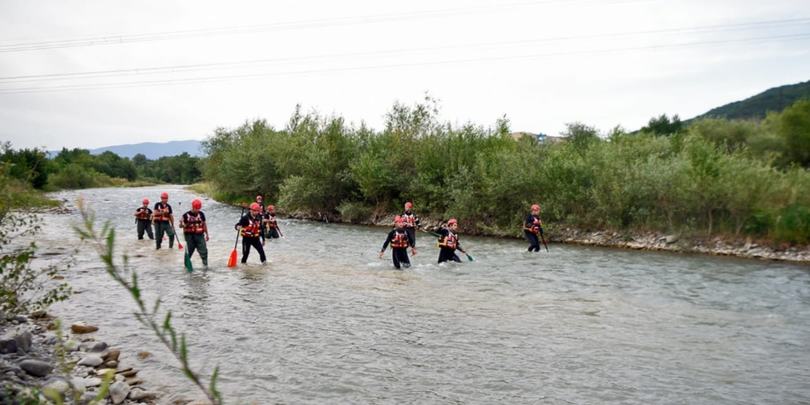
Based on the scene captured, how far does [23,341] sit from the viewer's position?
10.8m

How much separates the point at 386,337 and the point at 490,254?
14.7m

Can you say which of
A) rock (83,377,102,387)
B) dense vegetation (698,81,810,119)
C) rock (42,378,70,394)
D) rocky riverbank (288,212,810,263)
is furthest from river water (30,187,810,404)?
dense vegetation (698,81,810,119)

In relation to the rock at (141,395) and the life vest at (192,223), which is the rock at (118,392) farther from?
the life vest at (192,223)

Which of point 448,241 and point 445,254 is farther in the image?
point 445,254

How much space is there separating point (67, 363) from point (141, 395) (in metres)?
1.66

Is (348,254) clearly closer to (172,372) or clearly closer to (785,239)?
(172,372)

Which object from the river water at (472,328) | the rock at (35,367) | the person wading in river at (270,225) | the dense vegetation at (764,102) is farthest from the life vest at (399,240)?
the dense vegetation at (764,102)

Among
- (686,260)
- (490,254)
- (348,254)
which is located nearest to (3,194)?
(348,254)

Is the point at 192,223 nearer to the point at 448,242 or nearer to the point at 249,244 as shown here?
the point at 249,244

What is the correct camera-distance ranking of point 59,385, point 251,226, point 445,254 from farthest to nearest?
point 445,254, point 251,226, point 59,385

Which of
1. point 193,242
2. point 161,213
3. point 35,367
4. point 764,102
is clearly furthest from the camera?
point 764,102

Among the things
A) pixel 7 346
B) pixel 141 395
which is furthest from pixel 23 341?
pixel 141 395

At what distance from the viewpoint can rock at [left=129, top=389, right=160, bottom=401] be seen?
9.20 meters

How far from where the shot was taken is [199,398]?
953cm
